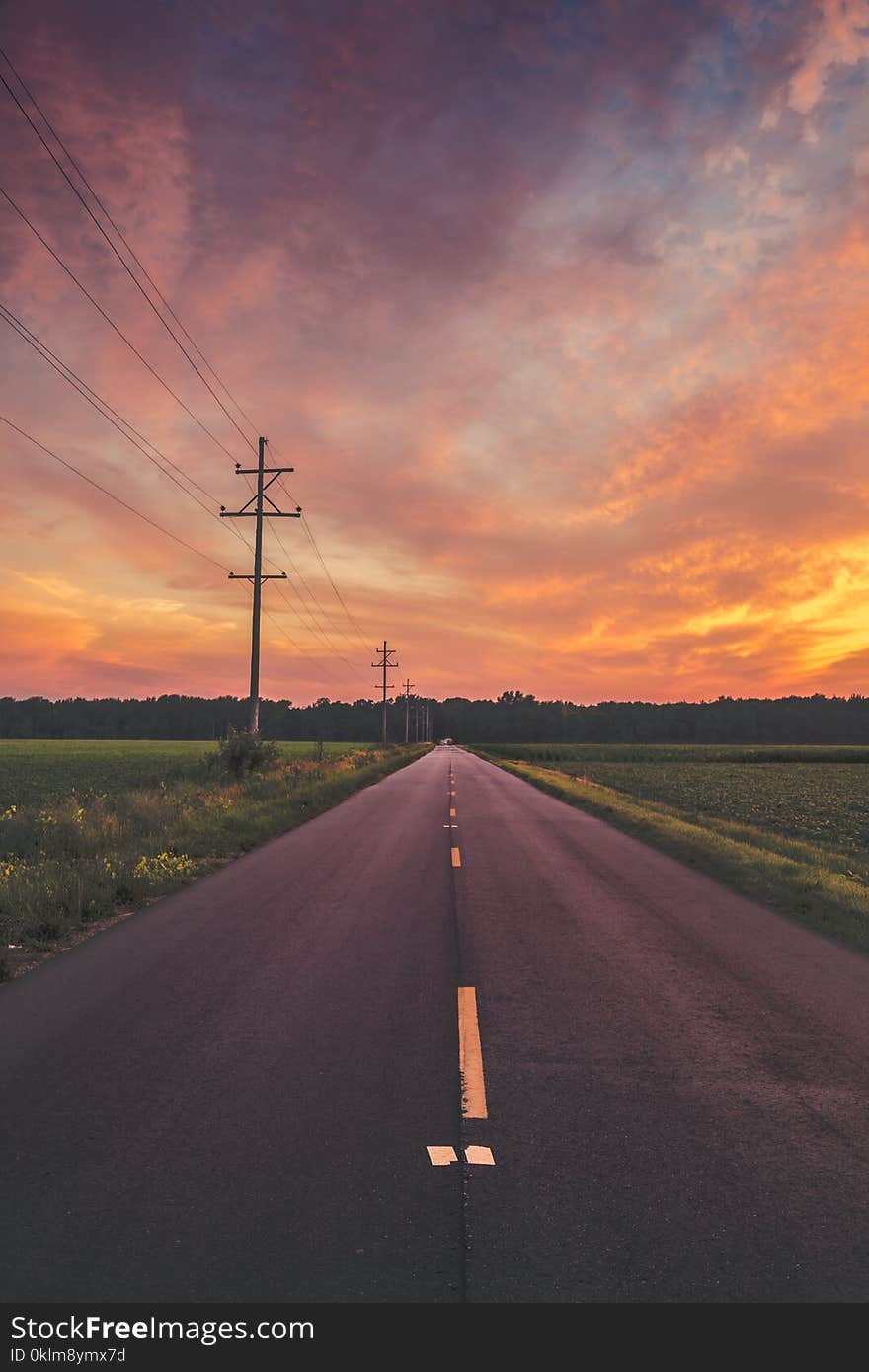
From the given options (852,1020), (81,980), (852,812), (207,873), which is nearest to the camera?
(852,1020)

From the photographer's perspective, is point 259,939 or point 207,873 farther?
point 207,873

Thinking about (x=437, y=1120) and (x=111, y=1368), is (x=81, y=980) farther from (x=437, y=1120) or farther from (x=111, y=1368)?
(x=111, y=1368)

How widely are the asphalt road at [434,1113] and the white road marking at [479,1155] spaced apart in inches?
2.9

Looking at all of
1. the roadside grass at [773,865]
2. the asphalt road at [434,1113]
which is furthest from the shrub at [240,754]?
the asphalt road at [434,1113]

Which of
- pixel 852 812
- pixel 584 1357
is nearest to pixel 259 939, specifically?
pixel 584 1357

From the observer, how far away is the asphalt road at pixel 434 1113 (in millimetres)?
3090

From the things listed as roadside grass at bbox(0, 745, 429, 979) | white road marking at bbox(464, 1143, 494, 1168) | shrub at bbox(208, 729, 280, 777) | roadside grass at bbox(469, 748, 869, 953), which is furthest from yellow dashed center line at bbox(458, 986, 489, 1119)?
shrub at bbox(208, 729, 280, 777)

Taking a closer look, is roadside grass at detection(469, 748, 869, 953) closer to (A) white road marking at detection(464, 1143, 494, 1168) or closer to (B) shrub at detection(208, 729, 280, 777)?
(A) white road marking at detection(464, 1143, 494, 1168)

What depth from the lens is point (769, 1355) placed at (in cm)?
273

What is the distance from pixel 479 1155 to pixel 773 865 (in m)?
11.1

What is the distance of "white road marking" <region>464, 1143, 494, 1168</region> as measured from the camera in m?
3.87

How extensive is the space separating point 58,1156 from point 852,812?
3014 cm

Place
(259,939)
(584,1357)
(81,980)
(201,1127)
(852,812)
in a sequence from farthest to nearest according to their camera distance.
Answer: (852,812) → (259,939) → (81,980) → (201,1127) → (584,1357)

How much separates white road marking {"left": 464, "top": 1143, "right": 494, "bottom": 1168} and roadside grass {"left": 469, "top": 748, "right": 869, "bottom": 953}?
Answer: 6300mm
